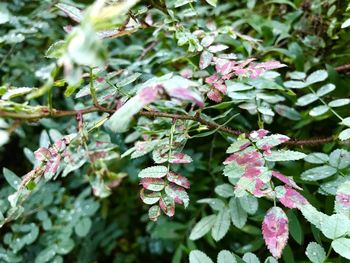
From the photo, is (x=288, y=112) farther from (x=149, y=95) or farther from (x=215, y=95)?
(x=149, y=95)

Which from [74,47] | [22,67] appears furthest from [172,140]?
[22,67]

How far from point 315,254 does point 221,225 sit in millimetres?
270

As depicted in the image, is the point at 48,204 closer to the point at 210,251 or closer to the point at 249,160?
the point at 210,251

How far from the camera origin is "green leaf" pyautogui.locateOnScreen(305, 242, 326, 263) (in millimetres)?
609

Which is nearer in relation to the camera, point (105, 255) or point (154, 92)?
point (154, 92)

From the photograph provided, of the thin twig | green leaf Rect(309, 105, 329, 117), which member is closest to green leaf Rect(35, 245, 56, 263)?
green leaf Rect(309, 105, 329, 117)

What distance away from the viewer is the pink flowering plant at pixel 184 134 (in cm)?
59

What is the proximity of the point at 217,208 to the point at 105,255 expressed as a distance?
2.30 ft

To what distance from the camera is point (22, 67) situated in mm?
1339

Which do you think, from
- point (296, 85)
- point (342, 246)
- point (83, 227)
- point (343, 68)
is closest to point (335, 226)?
point (342, 246)

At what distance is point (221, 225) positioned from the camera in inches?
33.9

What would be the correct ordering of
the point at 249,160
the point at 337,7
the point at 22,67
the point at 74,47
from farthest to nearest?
the point at 22,67
the point at 337,7
the point at 249,160
the point at 74,47

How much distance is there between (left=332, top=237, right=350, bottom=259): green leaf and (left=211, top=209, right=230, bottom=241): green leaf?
11.5 inches

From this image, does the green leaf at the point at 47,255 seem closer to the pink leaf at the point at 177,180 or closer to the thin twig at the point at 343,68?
the pink leaf at the point at 177,180
